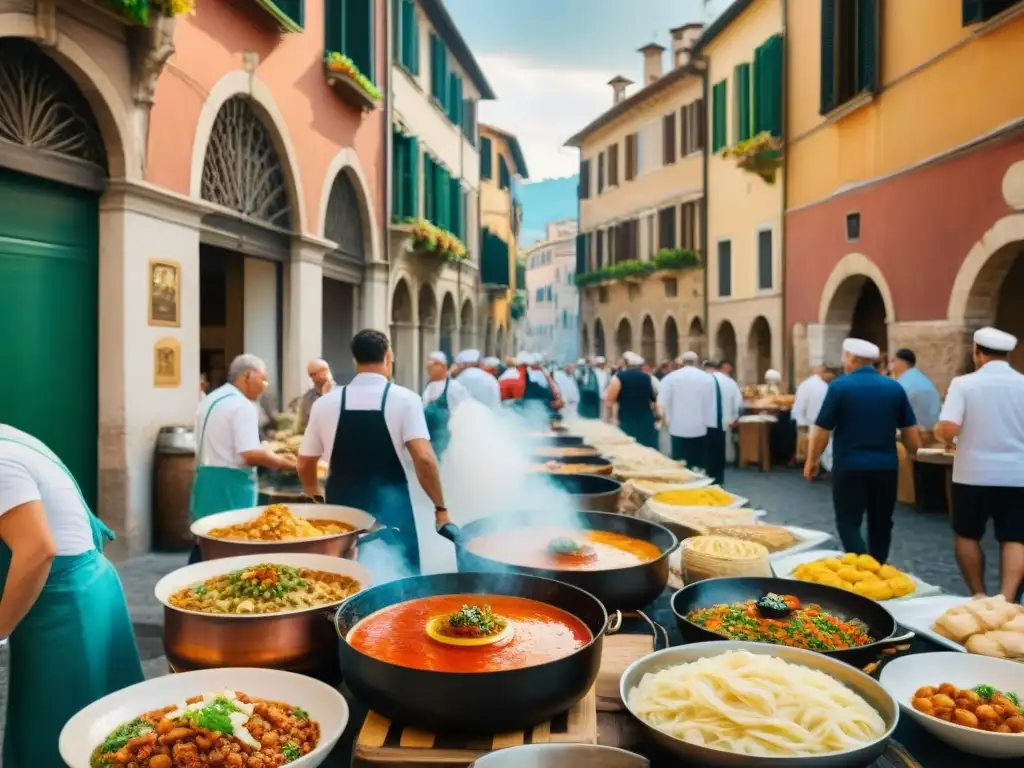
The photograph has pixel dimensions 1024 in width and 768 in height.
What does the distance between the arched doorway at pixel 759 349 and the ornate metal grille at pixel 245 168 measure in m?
13.0

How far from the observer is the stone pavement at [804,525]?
5.36 metres

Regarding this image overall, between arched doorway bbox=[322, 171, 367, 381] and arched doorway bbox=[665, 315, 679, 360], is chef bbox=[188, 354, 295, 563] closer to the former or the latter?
arched doorway bbox=[322, 171, 367, 381]

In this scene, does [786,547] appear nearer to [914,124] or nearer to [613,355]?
[914,124]

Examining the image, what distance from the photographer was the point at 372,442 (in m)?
4.07

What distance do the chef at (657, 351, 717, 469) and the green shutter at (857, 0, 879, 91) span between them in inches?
243

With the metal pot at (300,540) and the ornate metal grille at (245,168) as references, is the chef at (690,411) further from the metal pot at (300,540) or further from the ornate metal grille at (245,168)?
the metal pot at (300,540)

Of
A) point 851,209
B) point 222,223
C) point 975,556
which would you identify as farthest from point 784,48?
point 975,556

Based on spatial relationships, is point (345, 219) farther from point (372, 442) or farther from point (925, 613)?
point (925, 613)

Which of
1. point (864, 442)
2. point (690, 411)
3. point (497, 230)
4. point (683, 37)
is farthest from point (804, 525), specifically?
point (683, 37)

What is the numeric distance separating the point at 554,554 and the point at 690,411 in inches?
285

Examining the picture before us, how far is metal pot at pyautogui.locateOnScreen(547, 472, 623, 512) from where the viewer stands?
382cm

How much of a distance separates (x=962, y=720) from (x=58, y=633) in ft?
8.69

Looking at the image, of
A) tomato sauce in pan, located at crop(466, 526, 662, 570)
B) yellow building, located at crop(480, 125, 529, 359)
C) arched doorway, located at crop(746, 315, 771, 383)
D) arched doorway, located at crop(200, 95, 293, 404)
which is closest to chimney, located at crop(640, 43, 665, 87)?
yellow building, located at crop(480, 125, 529, 359)

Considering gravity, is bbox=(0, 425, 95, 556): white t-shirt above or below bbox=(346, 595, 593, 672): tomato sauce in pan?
above
